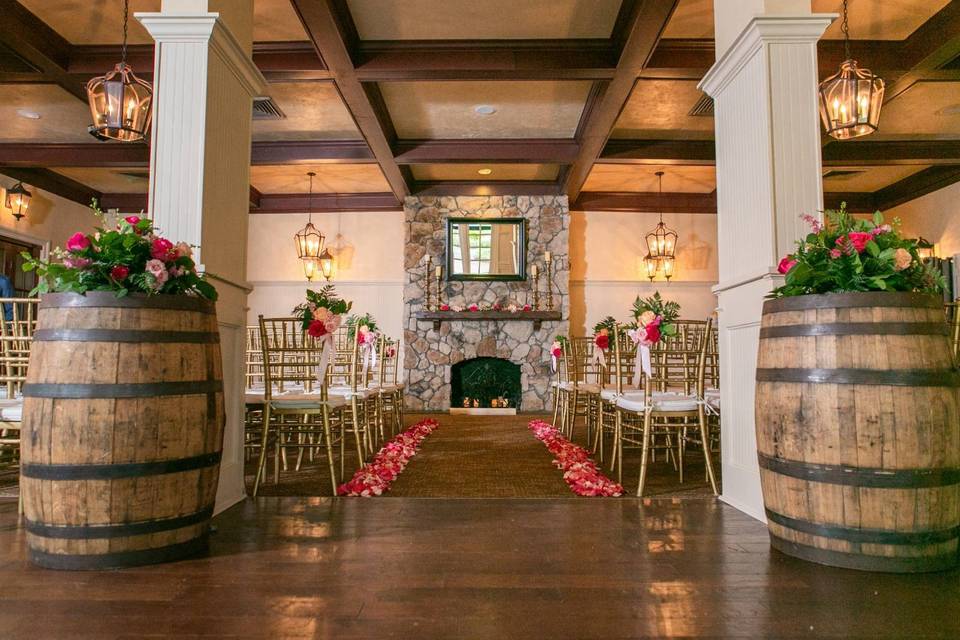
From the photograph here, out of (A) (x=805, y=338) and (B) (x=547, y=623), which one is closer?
(B) (x=547, y=623)

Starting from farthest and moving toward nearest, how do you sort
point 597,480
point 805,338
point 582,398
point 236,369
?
point 582,398 < point 597,480 < point 236,369 < point 805,338

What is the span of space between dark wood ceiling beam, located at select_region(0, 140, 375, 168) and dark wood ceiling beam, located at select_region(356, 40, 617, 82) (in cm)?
219

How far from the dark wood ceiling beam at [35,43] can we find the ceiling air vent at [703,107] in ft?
18.0

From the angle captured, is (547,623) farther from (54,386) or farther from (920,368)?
(54,386)

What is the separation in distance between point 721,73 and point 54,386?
3021 mm

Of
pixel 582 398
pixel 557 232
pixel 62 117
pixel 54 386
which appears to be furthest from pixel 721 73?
pixel 62 117

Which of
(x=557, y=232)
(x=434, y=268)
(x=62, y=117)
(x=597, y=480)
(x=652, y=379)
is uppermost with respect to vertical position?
(x=62, y=117)

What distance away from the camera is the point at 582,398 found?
6422mm

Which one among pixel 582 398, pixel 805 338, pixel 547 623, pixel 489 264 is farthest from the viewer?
pixel 489 264

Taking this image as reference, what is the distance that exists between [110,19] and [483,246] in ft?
16.2

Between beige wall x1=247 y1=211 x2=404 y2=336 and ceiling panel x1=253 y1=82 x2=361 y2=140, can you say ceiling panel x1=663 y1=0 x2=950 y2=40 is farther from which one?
beige wall x1=247 y1=211 x2=404 y2=336

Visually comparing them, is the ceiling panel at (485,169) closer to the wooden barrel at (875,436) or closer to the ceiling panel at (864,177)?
the ceiling panel at (864,177)

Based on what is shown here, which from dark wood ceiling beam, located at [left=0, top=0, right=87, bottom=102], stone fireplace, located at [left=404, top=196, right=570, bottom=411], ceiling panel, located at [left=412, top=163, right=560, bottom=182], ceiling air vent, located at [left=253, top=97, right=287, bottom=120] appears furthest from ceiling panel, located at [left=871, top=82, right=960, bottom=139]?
dark wood ceiling beam, located at [left=0, top=0, right=87, bottom=102]

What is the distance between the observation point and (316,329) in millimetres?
3002
